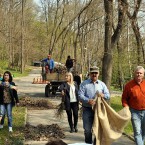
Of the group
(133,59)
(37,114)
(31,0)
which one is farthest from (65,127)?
(31,0)

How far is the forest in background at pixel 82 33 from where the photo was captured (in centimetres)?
1375

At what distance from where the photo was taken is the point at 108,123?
23.1 ft

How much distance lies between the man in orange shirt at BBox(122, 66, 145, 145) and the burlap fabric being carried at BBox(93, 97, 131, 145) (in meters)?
0.30

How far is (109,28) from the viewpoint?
13352mm

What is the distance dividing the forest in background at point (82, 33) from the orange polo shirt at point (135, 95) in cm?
594

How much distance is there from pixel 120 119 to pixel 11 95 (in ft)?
13.0

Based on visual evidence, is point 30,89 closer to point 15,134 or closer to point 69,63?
point 69,63

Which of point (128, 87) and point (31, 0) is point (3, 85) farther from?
point (31, 0)

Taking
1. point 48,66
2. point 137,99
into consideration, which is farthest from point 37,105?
Answer: point 137,99

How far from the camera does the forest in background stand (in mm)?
13750

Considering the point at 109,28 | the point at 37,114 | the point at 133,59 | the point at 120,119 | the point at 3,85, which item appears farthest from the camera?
the point at 133,59

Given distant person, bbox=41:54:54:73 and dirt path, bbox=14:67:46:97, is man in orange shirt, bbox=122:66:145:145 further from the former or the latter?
dirt path, bbox=14:67:46:97

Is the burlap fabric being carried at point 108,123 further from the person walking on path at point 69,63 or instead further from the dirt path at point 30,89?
the dirt path at point 30,89

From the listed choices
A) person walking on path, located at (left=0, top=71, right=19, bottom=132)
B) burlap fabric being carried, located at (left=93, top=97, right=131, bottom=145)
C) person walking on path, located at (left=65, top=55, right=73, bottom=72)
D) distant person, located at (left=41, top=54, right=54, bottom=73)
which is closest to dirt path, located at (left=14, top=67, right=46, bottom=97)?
distant person, located at (left=41, top=54, right=54, bottom=73)
